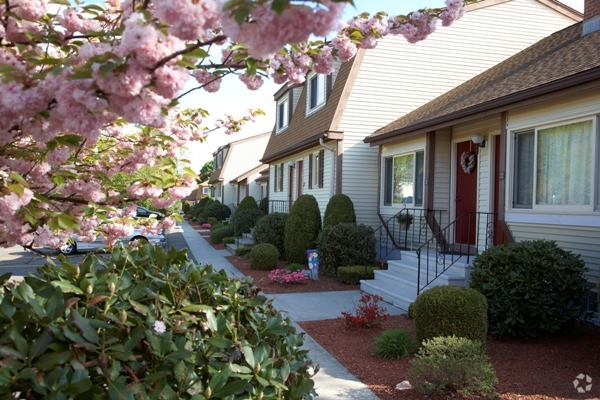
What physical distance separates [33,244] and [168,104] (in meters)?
1.58

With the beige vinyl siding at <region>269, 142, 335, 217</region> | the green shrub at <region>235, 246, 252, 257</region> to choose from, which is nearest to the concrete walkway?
the green shrub at <region>235, 246, 252, 257</region>

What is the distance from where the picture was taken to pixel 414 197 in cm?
1159

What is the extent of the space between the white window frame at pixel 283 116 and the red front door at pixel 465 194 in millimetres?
9789

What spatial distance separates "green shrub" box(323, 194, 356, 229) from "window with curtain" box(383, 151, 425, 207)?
118 cm

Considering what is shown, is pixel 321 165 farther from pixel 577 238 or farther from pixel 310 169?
pixel 577 238

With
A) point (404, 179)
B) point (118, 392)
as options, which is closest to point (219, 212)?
point (404, 179)

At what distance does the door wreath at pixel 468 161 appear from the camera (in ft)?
33.1

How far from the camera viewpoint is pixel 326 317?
7941 millimetres

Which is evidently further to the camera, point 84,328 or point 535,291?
point 535,291

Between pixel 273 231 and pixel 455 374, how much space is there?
10.7 metres

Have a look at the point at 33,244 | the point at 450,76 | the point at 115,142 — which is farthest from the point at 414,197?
the point at 33,244

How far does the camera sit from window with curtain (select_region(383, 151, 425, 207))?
37.8ft

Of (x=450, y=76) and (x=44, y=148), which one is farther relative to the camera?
(x=450, y=76)

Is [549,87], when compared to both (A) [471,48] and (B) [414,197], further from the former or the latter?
Result: (A) [471,48]
